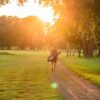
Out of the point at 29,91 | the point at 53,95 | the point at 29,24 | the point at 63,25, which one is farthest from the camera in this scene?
the point at 29,24

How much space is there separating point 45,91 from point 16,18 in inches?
5158

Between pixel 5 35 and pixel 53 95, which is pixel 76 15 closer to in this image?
pixel 53 95

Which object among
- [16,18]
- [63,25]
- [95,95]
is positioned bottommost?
[95,95]

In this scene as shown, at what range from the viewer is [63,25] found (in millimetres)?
27250

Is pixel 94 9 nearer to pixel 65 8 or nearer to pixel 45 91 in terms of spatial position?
pixel 65 8

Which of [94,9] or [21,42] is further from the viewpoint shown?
[21,42]

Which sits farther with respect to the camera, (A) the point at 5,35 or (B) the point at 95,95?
(A) the point at 5,35

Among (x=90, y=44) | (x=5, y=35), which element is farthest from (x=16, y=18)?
(x=90, y=44)

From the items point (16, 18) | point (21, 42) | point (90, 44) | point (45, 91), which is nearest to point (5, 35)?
point (21, 42)

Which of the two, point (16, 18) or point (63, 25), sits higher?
point (16, 18)

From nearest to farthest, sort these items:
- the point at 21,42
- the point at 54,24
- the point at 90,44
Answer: the point at 54,24 < the point at 90,44 < the point at 21,42

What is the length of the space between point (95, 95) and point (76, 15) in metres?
9.04

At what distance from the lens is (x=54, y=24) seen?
95.2ft

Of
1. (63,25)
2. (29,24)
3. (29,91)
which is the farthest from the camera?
(29,24)
